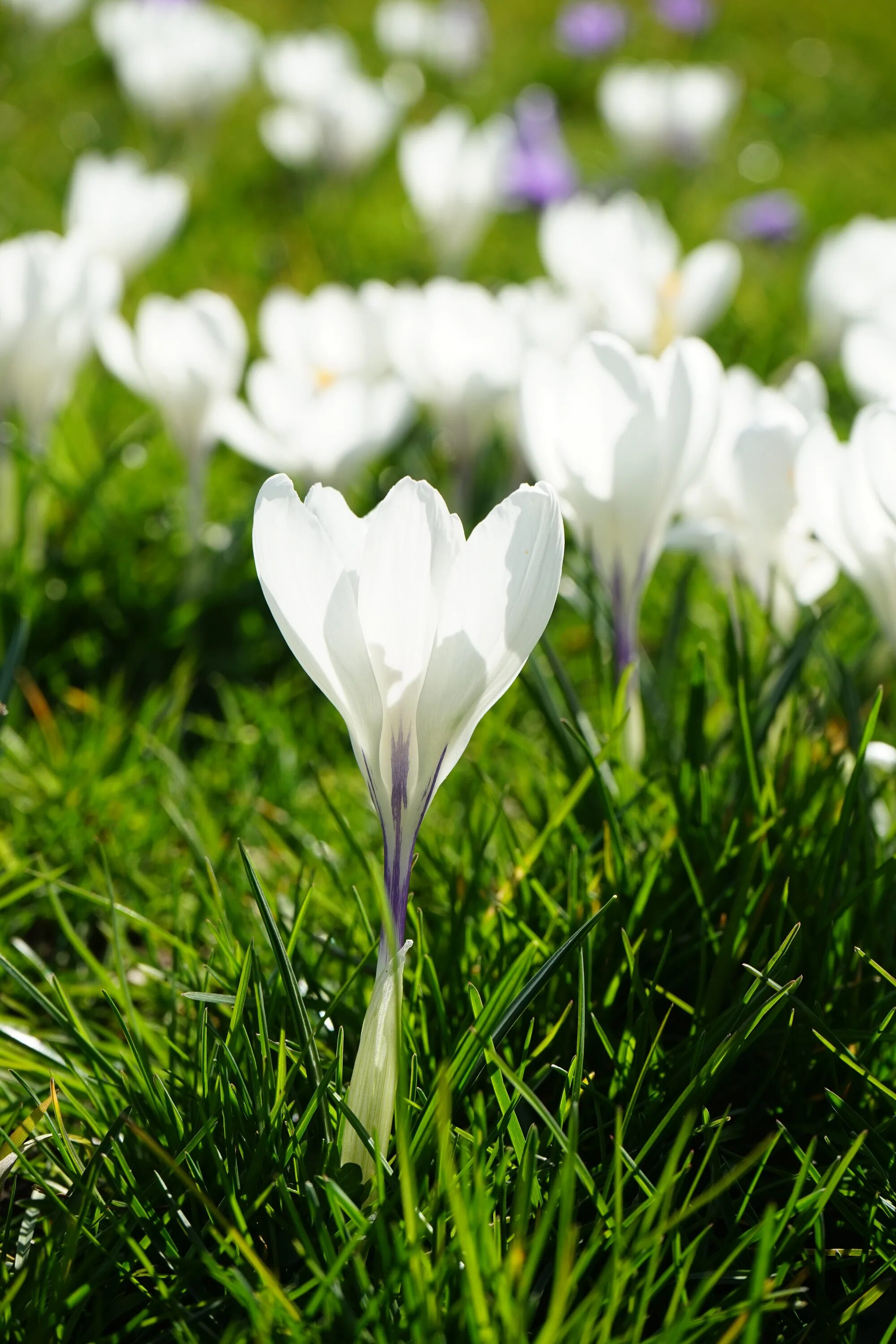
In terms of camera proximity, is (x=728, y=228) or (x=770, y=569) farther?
(x=728, y=228)

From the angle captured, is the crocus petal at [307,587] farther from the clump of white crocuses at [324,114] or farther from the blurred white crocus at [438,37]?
the blurred white crocus at [438,37]

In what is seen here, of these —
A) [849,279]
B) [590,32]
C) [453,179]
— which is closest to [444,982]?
[849,279]

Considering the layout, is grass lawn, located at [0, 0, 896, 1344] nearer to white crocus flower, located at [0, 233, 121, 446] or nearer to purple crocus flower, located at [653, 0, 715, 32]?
white crocus flower, located at [0, 233, 121, 446]

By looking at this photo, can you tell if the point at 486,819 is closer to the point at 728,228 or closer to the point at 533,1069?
the point at 533,1069

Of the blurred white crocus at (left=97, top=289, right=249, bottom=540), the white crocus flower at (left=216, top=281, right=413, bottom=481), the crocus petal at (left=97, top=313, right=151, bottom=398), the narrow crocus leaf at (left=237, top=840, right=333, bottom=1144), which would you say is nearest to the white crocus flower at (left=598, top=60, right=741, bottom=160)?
the white crocus flower at (left=216, top=281, right=413, bottom=481)

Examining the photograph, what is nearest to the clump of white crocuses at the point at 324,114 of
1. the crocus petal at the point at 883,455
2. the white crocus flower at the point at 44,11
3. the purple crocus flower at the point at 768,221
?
the white crocus flower at the point at 44,11

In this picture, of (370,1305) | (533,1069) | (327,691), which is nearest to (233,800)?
(533,1069)
